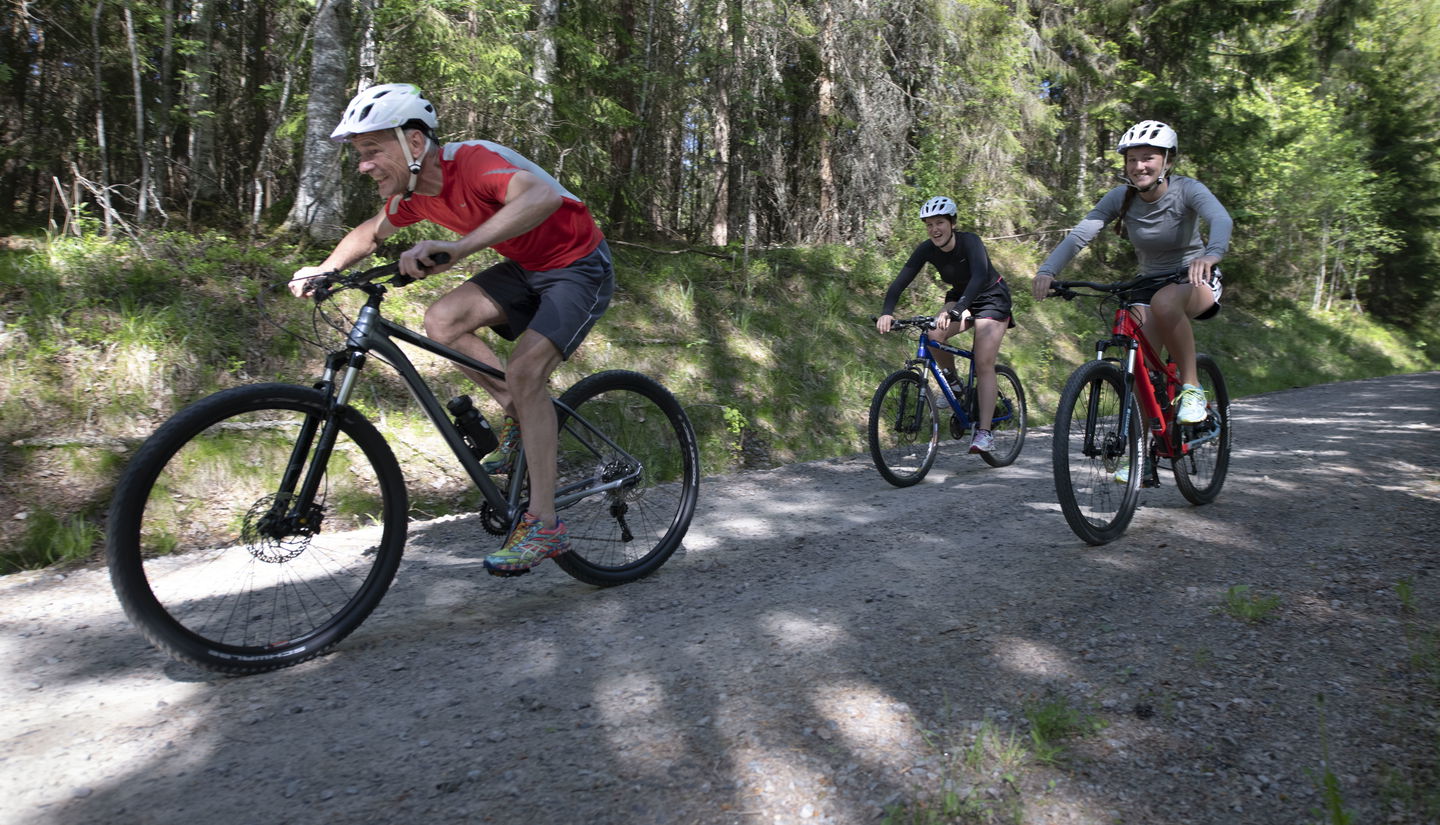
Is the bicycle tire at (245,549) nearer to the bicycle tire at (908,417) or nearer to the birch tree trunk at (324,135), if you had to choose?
the birch tree trunk at (324,135)

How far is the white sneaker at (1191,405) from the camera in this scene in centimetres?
528

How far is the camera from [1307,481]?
625 centimetres

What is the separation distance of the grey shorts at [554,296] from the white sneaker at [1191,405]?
3.74 metres

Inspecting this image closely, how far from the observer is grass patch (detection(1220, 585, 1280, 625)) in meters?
3.44

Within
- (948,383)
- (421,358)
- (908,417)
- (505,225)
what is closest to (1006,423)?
(948,383)

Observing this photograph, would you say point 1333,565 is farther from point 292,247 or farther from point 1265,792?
point 292,247

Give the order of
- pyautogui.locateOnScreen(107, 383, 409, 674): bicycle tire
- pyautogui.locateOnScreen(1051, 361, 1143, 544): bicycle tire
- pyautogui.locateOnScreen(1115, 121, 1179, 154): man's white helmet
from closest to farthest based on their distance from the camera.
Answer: pyautogui.locateOnScreen(107, 383, 409, 674): bicycle tire
pyautogui.locateOnScreen(1051, 361, 1143, 544): bicycle tire
pyautogui.locateOnScreen(1115, 121, 1179, 154): man's white helmet

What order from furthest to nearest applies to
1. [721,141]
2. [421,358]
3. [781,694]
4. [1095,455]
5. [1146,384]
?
[721,141] → [421,358] → [1146,384] → [1095,455] → [781,694]

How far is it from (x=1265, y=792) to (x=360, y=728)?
104 inches

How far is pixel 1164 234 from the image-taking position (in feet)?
17.4

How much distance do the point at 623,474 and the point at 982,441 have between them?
3935 mm

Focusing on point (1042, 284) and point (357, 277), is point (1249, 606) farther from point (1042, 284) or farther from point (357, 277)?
point (357, 277)

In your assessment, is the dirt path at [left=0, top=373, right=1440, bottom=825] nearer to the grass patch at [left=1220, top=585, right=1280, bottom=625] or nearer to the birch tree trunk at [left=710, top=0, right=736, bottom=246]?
the grass patch at [left=1220, top=585, right=1280, bottom=625]

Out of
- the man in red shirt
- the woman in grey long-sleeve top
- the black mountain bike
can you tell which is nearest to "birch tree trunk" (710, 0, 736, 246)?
the woman in grey long-sleeve top
